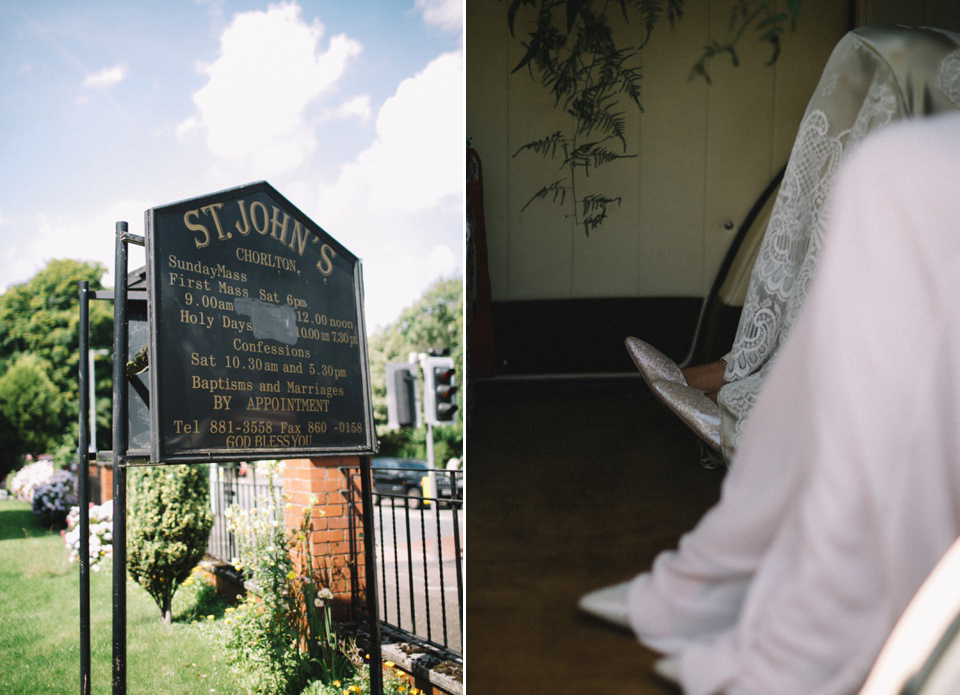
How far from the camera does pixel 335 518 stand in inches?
87.9

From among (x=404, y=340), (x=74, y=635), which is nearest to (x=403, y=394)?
(x=74, y=635)

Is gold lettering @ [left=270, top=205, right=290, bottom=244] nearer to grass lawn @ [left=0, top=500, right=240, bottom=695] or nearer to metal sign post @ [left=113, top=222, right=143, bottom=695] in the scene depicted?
metal sign post @ [left=113, top=222, right=143, bottom=695]

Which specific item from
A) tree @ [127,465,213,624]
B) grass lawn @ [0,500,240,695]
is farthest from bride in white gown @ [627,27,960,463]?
tree @ [127,465,213,624]

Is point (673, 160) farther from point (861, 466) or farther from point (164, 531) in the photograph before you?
point (164, 531)

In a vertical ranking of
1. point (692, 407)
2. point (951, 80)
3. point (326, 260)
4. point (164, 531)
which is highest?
point (326, 260)

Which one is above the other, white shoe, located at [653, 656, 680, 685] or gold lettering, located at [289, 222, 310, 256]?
gold lettering, located at [289, 222, 310, 256]

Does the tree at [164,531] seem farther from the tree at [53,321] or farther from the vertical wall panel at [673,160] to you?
the tree at [53,321]

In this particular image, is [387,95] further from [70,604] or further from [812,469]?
[812,469]

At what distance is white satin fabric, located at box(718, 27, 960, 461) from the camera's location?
0.54 m

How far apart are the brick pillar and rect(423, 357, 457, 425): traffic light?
21.5 inches

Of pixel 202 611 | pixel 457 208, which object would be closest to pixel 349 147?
pixel 202 611

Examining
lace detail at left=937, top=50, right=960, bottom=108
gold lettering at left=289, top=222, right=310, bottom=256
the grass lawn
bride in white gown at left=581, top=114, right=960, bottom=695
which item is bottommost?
the grass lawn

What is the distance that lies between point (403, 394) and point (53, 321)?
11.9 meters

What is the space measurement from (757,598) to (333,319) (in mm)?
1392
